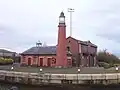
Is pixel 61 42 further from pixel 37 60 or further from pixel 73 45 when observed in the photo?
pixel 37 60

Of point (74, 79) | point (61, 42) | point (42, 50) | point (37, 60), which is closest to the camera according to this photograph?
point (74, 79)

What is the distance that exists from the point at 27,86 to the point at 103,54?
4744 cm

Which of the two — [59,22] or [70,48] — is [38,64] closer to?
[70,48]

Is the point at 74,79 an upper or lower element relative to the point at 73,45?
lower

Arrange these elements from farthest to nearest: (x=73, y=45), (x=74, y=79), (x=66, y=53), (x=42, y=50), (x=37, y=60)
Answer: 1. (x=73, y=45)
2. (x=42, y=50)
3. (x=37, y=60)
4. (x=66, y=53)
5. (x=74, y=79)

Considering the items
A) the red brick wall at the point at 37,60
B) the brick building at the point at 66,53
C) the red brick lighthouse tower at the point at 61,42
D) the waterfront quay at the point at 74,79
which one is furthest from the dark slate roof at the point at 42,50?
the waterfront quay at the point at 74,79

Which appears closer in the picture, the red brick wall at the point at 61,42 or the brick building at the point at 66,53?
the red brick wall at the point at 61,42

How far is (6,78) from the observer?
2942cm

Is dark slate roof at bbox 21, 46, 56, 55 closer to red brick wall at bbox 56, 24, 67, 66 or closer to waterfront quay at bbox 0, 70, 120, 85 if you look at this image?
red brick wall at bbox 56, 24, 67, 66

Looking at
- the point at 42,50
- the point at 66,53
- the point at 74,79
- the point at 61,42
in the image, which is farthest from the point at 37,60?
the point at 74,79

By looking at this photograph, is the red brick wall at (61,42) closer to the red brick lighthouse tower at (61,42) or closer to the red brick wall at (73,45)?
the red brick lighthouse tower at (61,42)

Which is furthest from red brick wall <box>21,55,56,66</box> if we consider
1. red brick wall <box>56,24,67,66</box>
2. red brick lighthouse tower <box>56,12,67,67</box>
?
red brick wall <box>56,24,67,66</box>

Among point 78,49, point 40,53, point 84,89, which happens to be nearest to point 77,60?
point 78,49

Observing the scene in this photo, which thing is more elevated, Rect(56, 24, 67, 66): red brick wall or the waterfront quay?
Rect(56, 24, 67, 66): red brick wall
